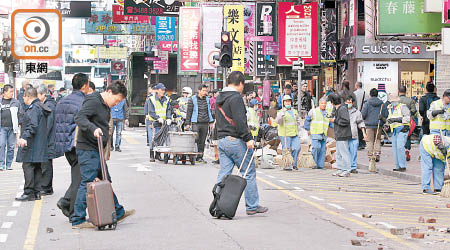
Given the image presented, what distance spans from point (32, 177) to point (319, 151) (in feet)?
31.4

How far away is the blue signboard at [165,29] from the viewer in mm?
53062

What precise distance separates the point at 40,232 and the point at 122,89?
1951 millimetres

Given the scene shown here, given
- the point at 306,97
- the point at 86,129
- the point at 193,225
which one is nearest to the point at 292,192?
the point at 193,225

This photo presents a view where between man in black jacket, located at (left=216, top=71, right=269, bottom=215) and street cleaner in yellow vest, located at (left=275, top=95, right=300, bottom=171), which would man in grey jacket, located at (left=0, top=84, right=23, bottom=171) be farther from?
man in black jacket, located at (left=216, top=71, right=269, bottom=215)

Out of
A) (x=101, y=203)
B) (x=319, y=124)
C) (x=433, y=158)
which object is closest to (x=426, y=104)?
(x=319, y=124)

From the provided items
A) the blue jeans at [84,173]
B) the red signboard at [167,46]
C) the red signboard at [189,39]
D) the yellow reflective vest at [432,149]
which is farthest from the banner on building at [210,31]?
the blue jeans at [84,173]

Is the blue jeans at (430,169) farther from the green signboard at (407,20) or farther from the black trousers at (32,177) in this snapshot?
the green signboard at (407,20)

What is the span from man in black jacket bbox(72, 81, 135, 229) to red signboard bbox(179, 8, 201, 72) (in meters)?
29.8

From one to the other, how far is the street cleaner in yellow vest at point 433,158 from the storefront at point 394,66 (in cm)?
2143

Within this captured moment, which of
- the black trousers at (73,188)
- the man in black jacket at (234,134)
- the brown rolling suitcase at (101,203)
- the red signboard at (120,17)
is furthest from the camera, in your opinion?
the red signboard at (120,17)

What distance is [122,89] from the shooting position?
1159 cm

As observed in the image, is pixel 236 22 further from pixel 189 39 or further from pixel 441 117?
pixel 441 117

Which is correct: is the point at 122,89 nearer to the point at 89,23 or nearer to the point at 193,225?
the point at 193,225

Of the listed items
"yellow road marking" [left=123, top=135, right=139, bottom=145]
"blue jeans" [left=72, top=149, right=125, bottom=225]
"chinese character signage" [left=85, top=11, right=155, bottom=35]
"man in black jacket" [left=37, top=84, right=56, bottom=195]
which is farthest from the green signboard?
"chinese character signage" [left=85, top=11, right=155, bottom=35]
